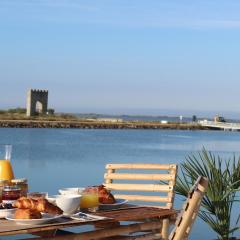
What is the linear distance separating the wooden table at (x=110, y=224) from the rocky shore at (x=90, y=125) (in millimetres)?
61880

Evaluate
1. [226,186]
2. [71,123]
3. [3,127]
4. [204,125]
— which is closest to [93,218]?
[226,186]

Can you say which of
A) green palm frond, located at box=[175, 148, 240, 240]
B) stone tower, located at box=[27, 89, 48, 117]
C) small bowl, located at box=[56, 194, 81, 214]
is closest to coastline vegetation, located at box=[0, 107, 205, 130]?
stone tower, located at box=[27, 89, 48, 117]

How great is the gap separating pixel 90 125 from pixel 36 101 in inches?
273

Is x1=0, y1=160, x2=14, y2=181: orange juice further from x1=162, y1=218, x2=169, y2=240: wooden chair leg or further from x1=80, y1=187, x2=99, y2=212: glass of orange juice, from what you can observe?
x1=162, y1=218, x2=169, y2=240: wooden chair leg

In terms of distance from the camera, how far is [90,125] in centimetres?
7444

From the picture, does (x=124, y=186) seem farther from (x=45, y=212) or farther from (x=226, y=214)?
(x=226, y=214)

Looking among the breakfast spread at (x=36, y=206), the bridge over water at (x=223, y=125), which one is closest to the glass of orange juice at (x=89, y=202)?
the breakfast spread at (x=36, y=206)

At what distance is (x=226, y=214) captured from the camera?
5387 millimetres

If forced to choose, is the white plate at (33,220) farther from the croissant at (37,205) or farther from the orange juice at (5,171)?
the orange juice at (5,171)

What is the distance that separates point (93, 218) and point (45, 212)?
190 millimetres

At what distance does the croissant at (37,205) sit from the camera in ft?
8.95

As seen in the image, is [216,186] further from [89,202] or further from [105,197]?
[89,202]

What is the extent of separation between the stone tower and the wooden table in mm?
63549

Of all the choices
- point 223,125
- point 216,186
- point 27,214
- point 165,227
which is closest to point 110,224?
point 165,227
